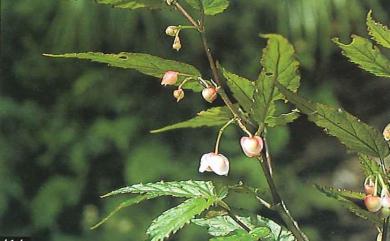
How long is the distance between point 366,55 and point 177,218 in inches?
7.2

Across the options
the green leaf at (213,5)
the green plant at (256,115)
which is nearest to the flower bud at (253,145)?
the green plant at (256,115)

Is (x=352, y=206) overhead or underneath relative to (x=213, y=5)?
underneath

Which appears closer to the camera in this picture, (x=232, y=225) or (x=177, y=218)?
(x=177, y=218)

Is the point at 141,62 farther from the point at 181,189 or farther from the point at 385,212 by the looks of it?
the point at 385,212

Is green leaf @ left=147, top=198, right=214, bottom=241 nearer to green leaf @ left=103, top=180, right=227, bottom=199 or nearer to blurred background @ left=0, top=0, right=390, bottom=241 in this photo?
green leaf @ left=103, top=180, right=227, bottom=199

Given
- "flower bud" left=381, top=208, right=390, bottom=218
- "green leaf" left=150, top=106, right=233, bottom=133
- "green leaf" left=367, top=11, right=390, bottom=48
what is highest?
"green leaf" left=367, top=11, right=390, bottom=48

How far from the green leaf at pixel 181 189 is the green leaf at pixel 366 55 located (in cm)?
14

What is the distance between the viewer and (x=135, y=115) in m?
1.75

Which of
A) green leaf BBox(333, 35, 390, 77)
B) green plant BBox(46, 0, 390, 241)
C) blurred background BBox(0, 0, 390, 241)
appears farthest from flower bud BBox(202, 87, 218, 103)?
blurred background BBox(0, 0, 390, 241)

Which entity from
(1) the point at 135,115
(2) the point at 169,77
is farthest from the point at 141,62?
(1) the point at 135,115

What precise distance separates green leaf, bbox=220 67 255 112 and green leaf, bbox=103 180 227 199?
7 cm

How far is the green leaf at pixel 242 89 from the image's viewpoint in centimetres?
56

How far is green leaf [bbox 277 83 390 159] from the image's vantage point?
509 millimetres

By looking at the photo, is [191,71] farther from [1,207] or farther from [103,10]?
[1,207]
